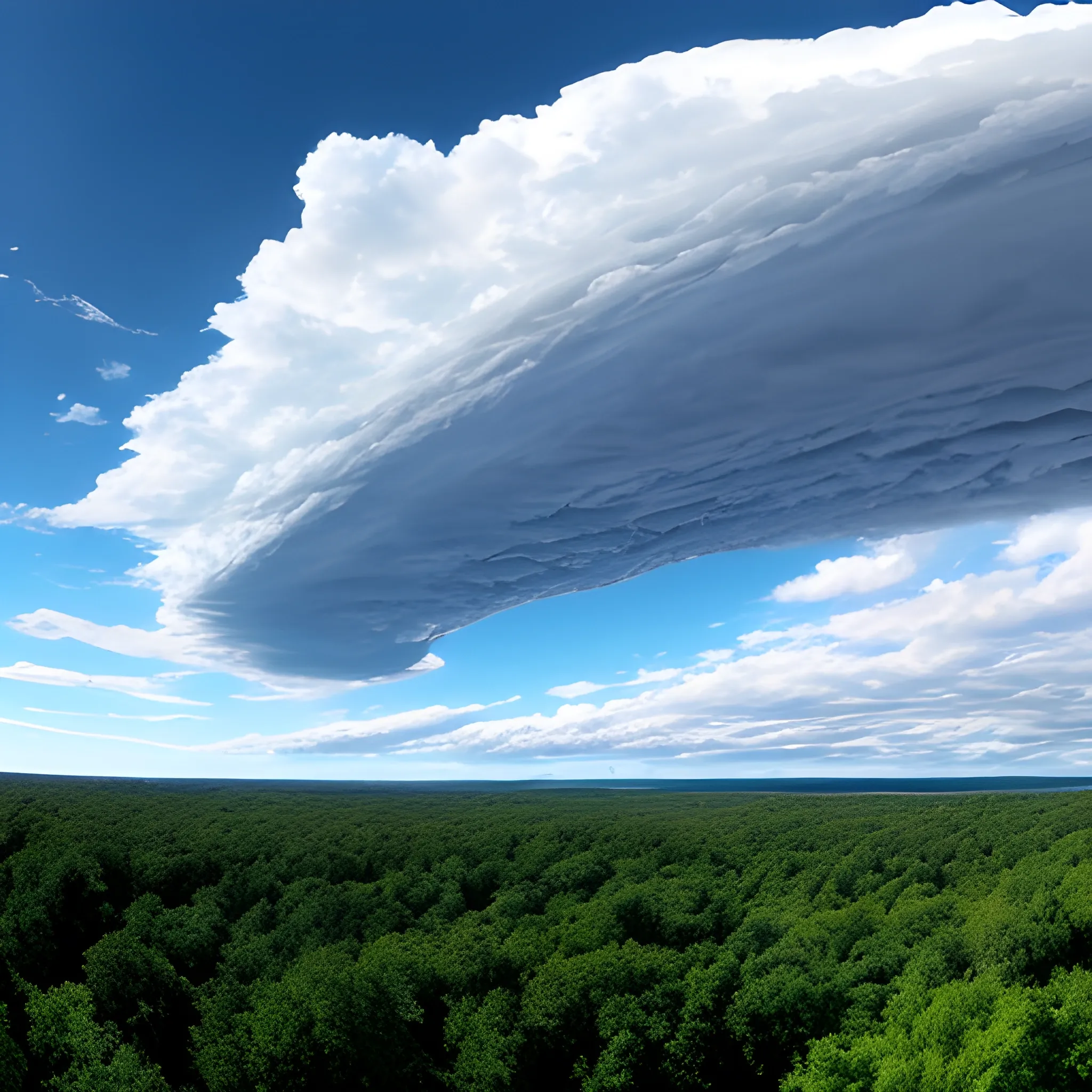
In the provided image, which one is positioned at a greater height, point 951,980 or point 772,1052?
point 951,980

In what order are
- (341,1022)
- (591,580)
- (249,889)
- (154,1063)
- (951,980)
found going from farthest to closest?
(249,889)
(591,580)
(154,1063)
(341,1022)
(951,980)

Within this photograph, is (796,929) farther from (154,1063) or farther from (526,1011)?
(154,1063)

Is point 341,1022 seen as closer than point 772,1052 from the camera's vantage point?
No

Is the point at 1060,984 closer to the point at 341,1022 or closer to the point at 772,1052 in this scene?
the point at 772,1052

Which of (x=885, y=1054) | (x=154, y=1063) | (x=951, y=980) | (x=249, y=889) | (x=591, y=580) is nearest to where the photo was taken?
(x=885, y=1054)

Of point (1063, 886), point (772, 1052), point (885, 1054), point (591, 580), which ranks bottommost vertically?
point (772, 1052)

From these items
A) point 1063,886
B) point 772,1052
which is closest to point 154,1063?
point 772,1052
